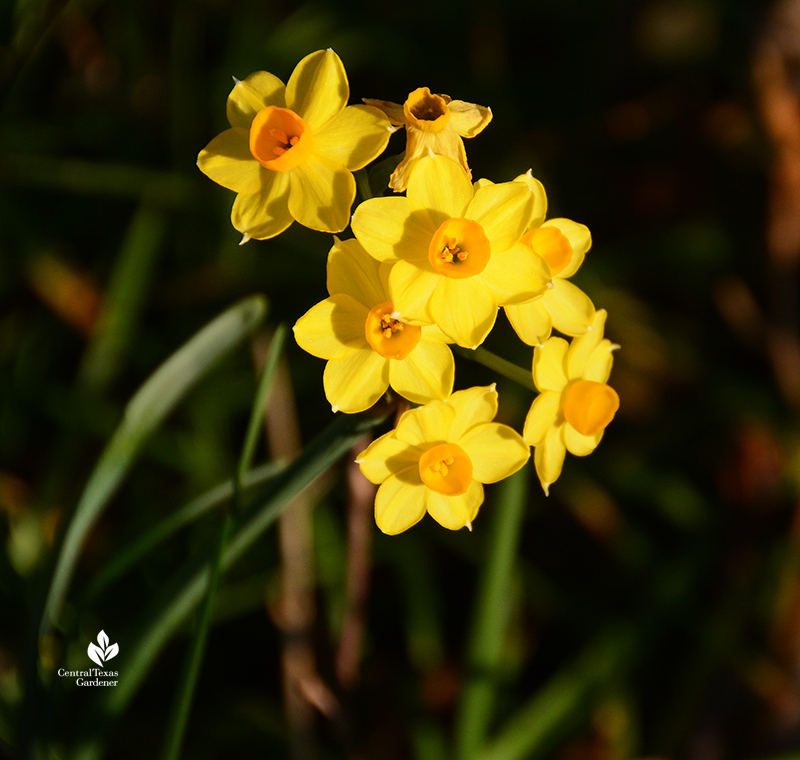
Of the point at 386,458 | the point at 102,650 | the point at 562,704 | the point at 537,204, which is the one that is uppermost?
the point at 537,204

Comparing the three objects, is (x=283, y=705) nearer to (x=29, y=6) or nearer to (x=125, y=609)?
(x=125, y=609)

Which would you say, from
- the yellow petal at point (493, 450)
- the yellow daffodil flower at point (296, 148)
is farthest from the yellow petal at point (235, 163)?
the yellow petal at point (493, 450)

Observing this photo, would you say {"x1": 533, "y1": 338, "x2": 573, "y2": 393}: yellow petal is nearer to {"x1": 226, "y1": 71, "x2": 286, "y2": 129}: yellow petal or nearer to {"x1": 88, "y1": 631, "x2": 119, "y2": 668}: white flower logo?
{"x1": 226, "y1": 71, "x2": 286, "y2": 129}: yellow petal

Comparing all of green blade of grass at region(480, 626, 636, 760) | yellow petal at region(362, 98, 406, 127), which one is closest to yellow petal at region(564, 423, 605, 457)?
yellow petal at region(362, 98, 406, 127)

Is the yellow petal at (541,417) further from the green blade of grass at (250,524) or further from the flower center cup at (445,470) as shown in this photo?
the green blade of grass at (250,524)

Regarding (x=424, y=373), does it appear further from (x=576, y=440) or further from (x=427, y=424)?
(x=576, y=440)

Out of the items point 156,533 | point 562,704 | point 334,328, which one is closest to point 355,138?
point 334,328
